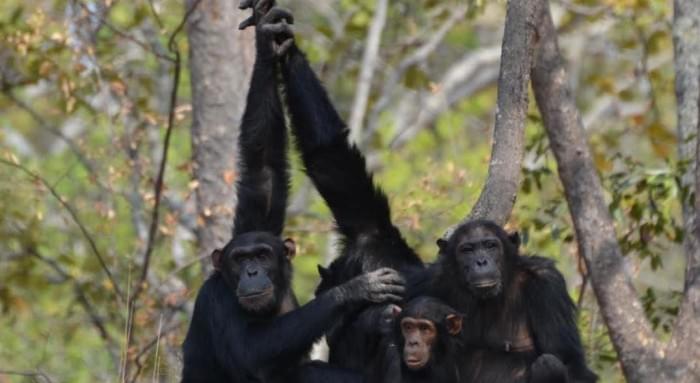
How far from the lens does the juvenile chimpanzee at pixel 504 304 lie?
32.5 feet

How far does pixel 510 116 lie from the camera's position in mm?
10117

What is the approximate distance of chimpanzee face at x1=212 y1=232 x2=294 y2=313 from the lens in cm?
1060

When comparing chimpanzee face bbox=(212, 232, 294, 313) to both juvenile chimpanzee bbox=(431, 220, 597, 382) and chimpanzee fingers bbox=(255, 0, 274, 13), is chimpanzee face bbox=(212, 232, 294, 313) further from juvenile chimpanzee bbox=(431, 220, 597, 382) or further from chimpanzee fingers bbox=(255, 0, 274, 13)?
chimpanzee fingers bbox=(255, 0, 274, 13)

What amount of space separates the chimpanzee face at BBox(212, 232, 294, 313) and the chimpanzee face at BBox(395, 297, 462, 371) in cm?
119

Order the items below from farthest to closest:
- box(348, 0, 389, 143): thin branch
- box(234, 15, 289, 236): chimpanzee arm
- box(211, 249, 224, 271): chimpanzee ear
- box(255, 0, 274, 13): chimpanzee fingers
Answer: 1. box(348, 0, 389, 143): thin branch
2. box(234, 15, 289, 236): chimpanzee arm
3. box(211, 249, 224, 271): chimpanzee ear
4. box(255, 0, 274, 13): chimpanzee fingers

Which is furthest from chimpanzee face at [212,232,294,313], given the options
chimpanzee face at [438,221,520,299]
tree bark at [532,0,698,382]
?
tree bark at [532,0,698,382]

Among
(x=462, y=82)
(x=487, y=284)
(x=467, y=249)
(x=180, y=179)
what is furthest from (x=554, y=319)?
(x=462, y=82)

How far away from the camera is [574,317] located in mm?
10141

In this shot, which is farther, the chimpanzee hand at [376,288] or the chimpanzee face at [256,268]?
the chimpanzee face at [256,268]

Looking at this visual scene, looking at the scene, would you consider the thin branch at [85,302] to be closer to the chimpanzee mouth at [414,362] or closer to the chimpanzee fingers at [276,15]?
the chimpanzee fingers at [276,15]

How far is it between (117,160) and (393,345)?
7868 mm

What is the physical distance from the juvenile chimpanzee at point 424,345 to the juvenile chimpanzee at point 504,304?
0.65 feet

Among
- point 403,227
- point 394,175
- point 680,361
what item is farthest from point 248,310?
point 394,175

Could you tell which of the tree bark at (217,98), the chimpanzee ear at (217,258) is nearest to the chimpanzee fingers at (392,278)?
the chimpanzee ear at (217,258)
